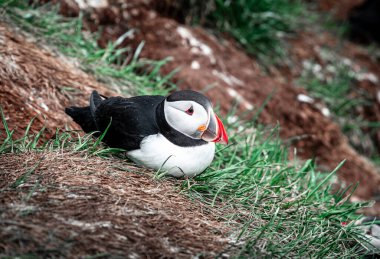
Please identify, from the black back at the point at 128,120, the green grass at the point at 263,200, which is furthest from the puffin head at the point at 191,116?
the green grass at the point at 263,200

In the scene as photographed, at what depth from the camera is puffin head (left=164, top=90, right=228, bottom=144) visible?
310 cm

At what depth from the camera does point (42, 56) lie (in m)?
4.43

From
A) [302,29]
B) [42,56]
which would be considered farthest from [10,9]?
[302,29]

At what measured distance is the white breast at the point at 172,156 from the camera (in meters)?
3.10

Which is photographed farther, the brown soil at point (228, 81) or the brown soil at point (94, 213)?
the brown soil at point (228, 81)

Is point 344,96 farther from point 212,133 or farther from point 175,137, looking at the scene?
point 175,137

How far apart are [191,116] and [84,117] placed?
87cm

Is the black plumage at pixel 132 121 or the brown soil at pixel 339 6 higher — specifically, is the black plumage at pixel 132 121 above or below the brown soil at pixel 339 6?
below

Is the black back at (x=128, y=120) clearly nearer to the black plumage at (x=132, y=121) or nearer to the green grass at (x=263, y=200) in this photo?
the black plumage at (x=132, y=121)

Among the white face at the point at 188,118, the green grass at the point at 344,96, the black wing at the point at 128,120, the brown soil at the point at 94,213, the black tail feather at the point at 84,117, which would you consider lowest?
the green grass at the point at 344,96

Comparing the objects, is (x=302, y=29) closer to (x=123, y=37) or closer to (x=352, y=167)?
(x=352, y=167)

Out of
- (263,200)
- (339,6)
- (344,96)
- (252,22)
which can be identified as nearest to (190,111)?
(263,200)

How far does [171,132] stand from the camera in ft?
10.2

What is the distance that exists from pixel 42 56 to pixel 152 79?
1.22 metres
